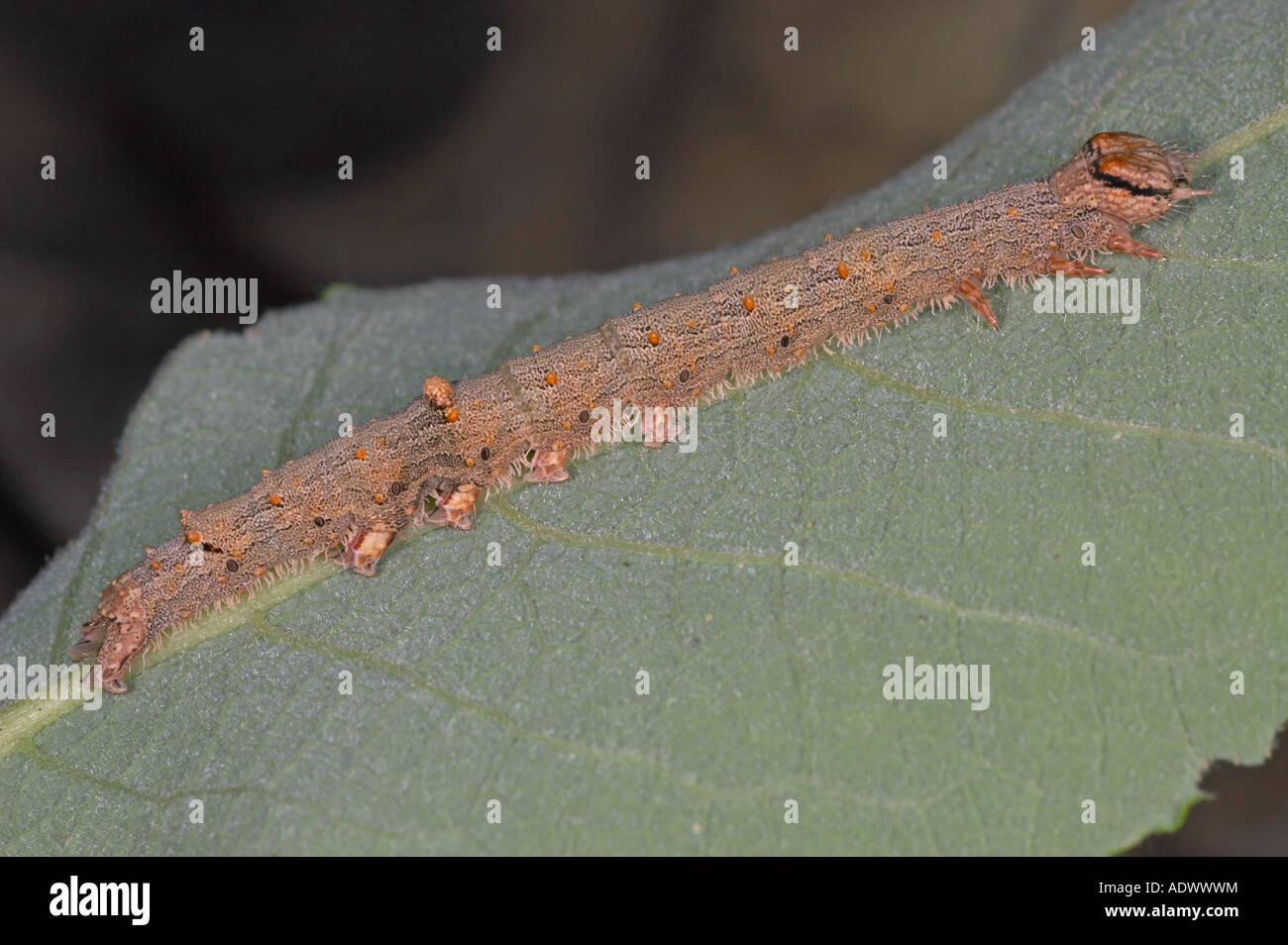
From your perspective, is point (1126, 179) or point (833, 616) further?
point (1126, 179)

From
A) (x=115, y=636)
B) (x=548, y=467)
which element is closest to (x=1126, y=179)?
(x=548, y=467)

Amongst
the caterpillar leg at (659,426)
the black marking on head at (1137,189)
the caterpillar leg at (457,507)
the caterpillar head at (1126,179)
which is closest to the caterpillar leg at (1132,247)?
the caterpillar head at (1126,179)

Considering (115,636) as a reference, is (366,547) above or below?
above

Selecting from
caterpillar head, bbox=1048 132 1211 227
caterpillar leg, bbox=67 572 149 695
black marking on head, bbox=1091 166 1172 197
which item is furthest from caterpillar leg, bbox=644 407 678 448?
caterpillar leg, bbox=67 572 149 695

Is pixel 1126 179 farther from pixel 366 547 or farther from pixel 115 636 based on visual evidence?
pixel 115 636

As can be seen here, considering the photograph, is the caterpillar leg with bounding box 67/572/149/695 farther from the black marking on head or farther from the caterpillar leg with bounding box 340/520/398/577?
the black marking on head

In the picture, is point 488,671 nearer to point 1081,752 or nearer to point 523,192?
point 1081,752

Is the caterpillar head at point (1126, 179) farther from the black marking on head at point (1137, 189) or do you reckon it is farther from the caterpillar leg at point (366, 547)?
the caterpillar leg at point (366, 547)
